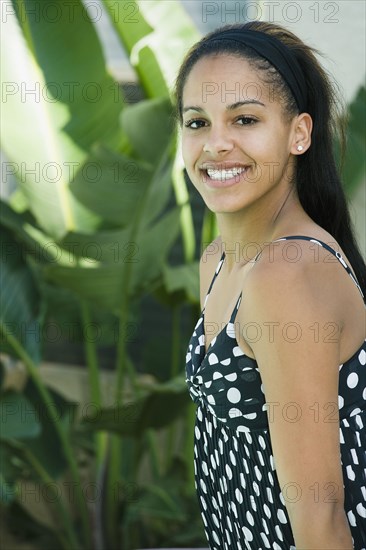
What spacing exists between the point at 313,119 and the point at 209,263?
0.43 m

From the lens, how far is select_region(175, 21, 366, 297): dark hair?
136 cm

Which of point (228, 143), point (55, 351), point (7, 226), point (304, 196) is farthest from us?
point (55, 351)

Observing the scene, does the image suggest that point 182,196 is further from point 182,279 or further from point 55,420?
point 55,420

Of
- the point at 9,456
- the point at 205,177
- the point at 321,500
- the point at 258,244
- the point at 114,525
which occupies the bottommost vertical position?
the point at 114,525

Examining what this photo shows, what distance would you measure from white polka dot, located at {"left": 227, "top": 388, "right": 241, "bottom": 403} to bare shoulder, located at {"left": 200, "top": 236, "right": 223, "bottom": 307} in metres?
0.47

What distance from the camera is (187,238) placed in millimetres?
3256

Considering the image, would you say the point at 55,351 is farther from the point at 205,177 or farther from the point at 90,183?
the point at 205,177

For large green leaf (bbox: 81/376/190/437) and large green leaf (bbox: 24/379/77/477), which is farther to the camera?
large green leaf (bbox: 24/379/77/477)

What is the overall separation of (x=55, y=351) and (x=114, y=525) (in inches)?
47.5

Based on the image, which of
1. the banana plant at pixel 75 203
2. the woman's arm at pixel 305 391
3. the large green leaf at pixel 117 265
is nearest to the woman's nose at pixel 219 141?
the woman's arm at pixel 305 391

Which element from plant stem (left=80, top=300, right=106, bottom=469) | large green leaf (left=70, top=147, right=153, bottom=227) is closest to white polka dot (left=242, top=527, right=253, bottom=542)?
large green leaf (left=70, top=147, right=153, bottom=227)

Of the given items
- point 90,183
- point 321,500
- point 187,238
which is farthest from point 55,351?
point 321,500

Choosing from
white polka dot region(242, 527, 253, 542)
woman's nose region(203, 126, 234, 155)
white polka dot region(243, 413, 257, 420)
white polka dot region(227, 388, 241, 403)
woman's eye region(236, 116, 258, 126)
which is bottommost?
white polka dot region(242, 527, 253, 542)

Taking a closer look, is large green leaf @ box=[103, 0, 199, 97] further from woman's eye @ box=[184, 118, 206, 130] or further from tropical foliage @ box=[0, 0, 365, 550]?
woman's eye @ box=[184, 118, 206, 130]
